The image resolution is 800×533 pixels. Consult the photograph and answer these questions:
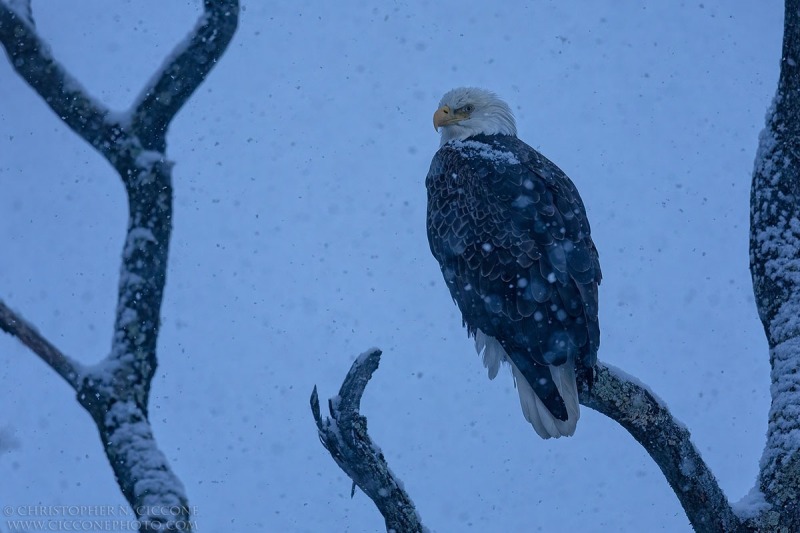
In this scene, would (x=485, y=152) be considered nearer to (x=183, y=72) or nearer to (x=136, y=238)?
(x=183, y=72)

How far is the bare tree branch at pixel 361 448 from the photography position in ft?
10.7

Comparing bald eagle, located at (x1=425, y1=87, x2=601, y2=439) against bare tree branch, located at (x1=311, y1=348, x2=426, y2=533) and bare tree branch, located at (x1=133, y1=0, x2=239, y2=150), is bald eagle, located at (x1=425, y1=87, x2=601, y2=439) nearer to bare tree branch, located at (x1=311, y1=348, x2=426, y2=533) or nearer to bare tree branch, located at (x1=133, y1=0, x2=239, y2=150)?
bare tree branch, located at (x1=311, y1=348, x2=426, y2=533)

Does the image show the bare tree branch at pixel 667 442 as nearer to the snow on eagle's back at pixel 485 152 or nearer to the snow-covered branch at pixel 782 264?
the snow-covered branch at pixel 782 264

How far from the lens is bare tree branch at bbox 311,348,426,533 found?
3260 millimetres

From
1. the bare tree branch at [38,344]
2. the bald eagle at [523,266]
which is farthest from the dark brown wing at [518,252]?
the bare tree branch at [38,344]

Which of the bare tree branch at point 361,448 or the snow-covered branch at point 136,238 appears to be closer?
the snow-covered branch at point 136,238

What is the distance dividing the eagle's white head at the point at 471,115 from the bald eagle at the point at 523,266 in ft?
1.62

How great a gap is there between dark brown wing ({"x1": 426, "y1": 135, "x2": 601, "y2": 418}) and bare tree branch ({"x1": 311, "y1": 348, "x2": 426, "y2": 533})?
1050mm

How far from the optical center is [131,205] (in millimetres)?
3361

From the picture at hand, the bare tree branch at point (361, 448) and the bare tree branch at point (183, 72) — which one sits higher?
the bare tree branch at point (183, 72)

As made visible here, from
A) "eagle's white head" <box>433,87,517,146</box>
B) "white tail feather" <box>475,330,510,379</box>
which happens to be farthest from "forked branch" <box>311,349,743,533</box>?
"eagle's white head" <box>433,87,517,146</box>

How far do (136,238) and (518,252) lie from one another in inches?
73.7

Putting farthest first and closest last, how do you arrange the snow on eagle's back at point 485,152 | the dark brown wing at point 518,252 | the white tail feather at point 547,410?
1. the snow on eagle's back at point 485,152
2. the dark brown wing at point 518,252
3. the white tail feather at point 547,410

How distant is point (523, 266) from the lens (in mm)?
4254
